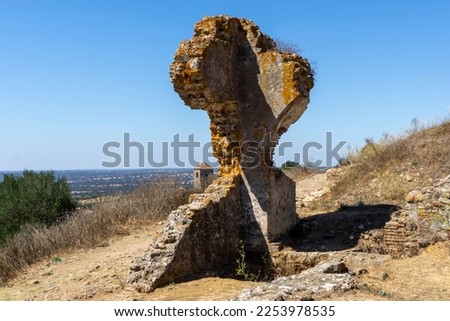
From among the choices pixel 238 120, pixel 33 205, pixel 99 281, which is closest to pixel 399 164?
pixel 238 120

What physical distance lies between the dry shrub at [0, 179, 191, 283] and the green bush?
2.89 m

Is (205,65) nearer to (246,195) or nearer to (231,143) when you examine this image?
(231,143)

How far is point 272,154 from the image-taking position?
1006 cm

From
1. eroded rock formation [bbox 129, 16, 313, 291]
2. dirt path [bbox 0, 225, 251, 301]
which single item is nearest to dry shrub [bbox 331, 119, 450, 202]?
eroded rock formation [bbox 129, 16, 313, 291]

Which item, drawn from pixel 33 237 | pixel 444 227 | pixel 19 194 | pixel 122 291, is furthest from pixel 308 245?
pixel 19 194

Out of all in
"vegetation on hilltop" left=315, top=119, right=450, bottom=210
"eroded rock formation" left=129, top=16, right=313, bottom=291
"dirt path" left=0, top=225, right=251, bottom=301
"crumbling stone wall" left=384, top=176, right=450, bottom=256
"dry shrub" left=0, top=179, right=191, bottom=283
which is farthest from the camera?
"vegetation on hilltop" left=315, top=119, right=450, bottom=210

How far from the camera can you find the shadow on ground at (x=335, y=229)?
9867 mm

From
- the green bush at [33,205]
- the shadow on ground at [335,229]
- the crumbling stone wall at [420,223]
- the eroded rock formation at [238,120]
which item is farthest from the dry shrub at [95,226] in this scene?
the crumbling stone wall at [420,223]

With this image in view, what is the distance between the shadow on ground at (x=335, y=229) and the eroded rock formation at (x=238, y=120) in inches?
21.2

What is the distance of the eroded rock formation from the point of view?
8898 millimetres

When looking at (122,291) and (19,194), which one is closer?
(122,291)

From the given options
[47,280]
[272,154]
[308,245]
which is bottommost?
[47,280]

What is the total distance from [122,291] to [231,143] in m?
3.66

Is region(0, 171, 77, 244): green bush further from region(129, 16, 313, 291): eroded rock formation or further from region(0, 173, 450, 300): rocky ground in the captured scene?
region(129, 16, 313, 291): eroded rock formation
